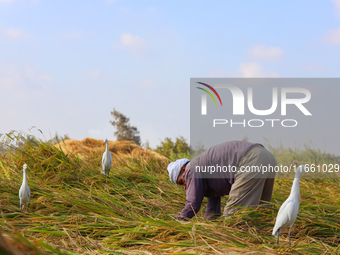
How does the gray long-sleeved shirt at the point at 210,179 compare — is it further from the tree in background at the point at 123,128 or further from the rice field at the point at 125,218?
the tree in background at the point at 123,128

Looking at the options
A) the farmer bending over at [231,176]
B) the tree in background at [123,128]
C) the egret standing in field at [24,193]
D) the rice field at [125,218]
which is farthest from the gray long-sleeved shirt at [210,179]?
the tree in background at [123,128]

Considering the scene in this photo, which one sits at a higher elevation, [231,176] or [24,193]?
[231,176]

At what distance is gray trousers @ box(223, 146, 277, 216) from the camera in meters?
3.13

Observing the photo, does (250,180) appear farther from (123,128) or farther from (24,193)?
(123,128)

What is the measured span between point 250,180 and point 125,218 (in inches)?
50.9

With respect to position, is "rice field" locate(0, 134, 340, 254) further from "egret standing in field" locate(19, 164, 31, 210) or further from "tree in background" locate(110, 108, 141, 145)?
"tree in background" locate(110, 108, 141, 145)

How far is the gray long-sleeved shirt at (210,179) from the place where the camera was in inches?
124

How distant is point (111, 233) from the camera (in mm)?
2883

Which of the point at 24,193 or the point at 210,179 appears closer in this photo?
the point at 210,179

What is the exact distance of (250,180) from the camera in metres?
3.14

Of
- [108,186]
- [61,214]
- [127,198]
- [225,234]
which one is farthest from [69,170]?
[225,234]

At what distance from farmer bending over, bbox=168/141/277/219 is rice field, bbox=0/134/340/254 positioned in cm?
25

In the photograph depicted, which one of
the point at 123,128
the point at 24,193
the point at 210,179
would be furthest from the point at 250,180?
the point at 123,128

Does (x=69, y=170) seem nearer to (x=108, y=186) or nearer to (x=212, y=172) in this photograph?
(x=108, y=186)
